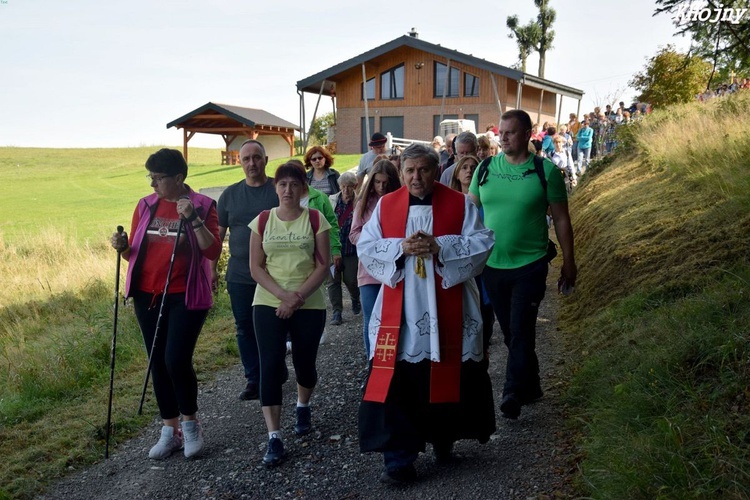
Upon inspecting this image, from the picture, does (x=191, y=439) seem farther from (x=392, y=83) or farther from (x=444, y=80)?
(x=392, y=83)

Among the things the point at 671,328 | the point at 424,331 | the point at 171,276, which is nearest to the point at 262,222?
the point at 171,276

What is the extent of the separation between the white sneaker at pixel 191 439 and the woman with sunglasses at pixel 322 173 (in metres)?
4.06

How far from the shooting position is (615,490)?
11.0ft

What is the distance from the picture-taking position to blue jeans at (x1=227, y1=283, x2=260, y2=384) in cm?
623

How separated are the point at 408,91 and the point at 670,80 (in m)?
19.9

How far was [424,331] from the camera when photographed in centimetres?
429

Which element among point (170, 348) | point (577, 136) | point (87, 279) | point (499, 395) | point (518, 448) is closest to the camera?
point (518, 448)

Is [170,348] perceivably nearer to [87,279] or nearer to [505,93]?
[87,279]

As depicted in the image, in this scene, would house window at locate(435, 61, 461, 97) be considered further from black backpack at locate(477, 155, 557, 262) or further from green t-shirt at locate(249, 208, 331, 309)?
green t-shirt at locate(249, 208, 331, 309)

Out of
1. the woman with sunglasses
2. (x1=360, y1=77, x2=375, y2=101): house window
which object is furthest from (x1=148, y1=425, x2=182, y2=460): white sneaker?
(x1=360, y1=77, x2=375, y2=101): house window

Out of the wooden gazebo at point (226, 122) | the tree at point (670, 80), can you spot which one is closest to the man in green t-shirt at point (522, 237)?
the tree at point (670, 80)

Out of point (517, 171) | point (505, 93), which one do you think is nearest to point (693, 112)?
point (517, 171)

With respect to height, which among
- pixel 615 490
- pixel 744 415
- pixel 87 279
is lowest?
pixel 87 279

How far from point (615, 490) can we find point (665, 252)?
3.62 m
